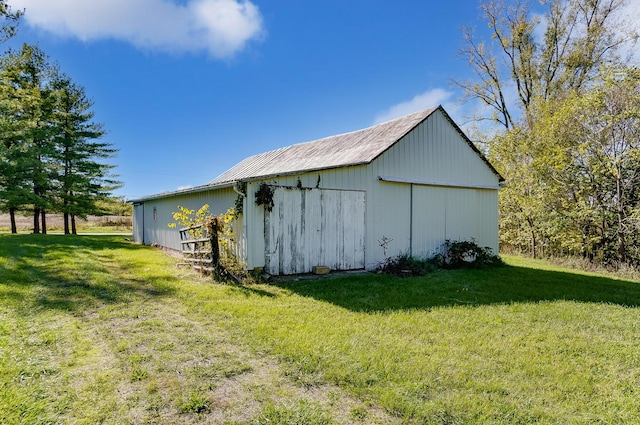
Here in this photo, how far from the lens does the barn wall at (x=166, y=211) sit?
9.32 m

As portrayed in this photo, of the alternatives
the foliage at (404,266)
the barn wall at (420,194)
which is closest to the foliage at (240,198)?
the barn wall at (420,194)

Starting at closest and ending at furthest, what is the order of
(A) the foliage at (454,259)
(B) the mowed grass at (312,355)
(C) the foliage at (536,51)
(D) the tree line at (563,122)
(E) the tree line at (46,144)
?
(B) the mowed grass at (312,355), (A) the foliage at (454,259), (D) the tree line at (563,122), (C) the foliage at (536,51), (E) the tree line at (46,144)

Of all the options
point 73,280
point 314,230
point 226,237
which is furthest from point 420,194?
point 73,280

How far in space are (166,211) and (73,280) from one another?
6961 mm

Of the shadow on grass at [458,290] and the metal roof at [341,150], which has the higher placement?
the metal roof at [341,150]

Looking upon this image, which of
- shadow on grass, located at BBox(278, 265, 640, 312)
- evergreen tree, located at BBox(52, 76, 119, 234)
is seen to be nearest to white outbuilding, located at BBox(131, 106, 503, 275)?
shadow on grass, located at BBox(278, 265, 640, 312)

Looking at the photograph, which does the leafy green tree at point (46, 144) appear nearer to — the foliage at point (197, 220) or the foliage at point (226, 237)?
the foliage at point (197, 220)

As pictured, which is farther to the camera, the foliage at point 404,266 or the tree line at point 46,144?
the tree line at point 46,144

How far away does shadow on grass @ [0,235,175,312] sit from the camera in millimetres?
5402

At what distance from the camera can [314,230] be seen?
7980 millimetres

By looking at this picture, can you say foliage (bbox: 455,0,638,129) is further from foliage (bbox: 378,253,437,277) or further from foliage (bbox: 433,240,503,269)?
foliage (bbox: 378,253,437,277)

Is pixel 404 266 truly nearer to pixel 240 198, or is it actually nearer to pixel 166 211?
pixel 240 198

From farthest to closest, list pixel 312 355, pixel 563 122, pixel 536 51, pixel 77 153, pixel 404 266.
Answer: pixel 77 153
pixel 536 51
pixel 563 122
pixel 404 266
pixel 312 355

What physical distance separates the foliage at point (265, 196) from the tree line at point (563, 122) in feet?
30.3
